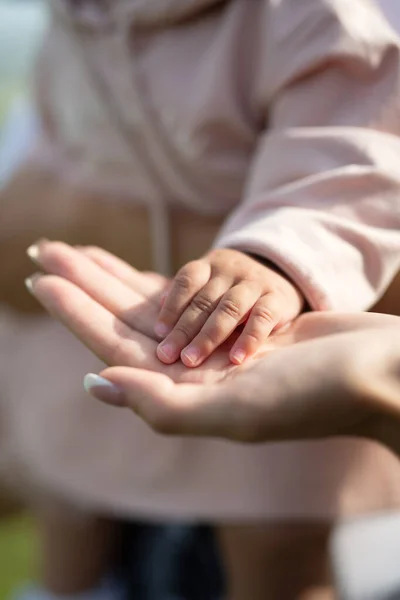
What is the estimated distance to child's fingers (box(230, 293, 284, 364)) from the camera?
0.28 meters

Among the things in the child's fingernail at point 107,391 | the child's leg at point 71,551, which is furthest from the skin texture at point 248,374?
the child's leg at point 71,551

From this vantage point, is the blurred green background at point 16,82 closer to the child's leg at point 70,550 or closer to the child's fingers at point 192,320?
the child's leg at point 70,550

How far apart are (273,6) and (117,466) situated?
334 millimetres

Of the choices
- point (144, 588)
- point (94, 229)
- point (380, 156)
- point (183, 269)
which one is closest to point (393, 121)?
point (380, 156)

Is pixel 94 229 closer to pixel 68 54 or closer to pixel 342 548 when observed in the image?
pixel 68 54

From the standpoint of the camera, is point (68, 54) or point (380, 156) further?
point (68, 54)

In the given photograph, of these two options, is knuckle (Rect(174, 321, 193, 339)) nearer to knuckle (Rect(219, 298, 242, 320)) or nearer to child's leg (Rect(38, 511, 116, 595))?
knuckle (Rect(219, 298, 242, 320))

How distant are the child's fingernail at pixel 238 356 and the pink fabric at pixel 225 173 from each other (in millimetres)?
50

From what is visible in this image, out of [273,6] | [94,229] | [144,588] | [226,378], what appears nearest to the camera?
[226,378]

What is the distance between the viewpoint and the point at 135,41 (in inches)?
17.3

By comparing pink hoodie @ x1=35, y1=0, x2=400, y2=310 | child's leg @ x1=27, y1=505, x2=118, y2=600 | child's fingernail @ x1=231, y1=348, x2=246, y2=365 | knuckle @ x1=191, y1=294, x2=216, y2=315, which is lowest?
child's leg @ x1=27, y1=505, x2=118, y2=600

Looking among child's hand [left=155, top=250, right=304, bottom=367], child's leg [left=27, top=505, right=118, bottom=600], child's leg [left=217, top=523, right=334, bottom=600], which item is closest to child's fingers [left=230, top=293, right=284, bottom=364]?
child's hand [left=155, top=250, right=304, bottom=367]

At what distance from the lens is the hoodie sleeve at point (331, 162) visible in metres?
A: 0.31

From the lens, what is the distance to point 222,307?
28 centimetres
